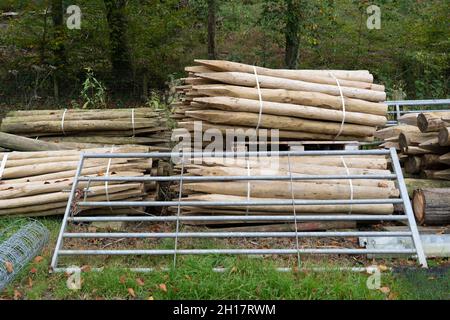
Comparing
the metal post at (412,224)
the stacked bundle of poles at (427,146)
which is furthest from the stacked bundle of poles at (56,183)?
the stacked bundle of poles at (427,146)

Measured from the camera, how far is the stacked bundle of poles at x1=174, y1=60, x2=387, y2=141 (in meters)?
6.93

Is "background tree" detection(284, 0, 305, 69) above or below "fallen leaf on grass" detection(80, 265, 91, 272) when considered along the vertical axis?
above

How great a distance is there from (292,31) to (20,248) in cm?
898

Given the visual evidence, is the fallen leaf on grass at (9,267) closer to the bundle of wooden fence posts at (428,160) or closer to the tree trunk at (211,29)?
the bundle of wooden fence posts at (428,160)

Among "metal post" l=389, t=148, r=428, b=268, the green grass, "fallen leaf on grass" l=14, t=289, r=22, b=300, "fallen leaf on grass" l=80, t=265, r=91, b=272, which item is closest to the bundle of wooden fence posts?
"metal post" l=389, t=148, r=428, b=268

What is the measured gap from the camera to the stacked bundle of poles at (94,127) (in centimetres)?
844

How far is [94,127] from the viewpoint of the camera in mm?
8438

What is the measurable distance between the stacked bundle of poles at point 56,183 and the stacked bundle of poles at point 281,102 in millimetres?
997

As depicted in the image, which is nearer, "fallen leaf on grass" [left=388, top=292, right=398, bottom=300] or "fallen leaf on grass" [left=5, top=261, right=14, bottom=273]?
"fallen leaf on grass" [left=388, top=292, right=398, bottom=300]

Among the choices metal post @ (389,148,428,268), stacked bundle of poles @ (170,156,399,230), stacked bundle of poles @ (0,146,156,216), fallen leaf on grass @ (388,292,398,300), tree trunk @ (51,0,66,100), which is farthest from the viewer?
tree trunk @ (51,0,66,100)

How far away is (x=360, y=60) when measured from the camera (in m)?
15.0

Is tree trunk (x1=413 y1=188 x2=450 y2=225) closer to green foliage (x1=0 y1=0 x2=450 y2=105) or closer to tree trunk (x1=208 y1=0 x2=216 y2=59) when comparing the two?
green foliage (x1=0 y1=0 x2=450 y2=105)

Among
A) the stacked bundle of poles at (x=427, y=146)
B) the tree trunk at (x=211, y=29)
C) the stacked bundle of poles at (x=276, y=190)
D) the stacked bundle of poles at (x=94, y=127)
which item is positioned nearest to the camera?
the stacked bundle of poles at (x=276, y=190)
